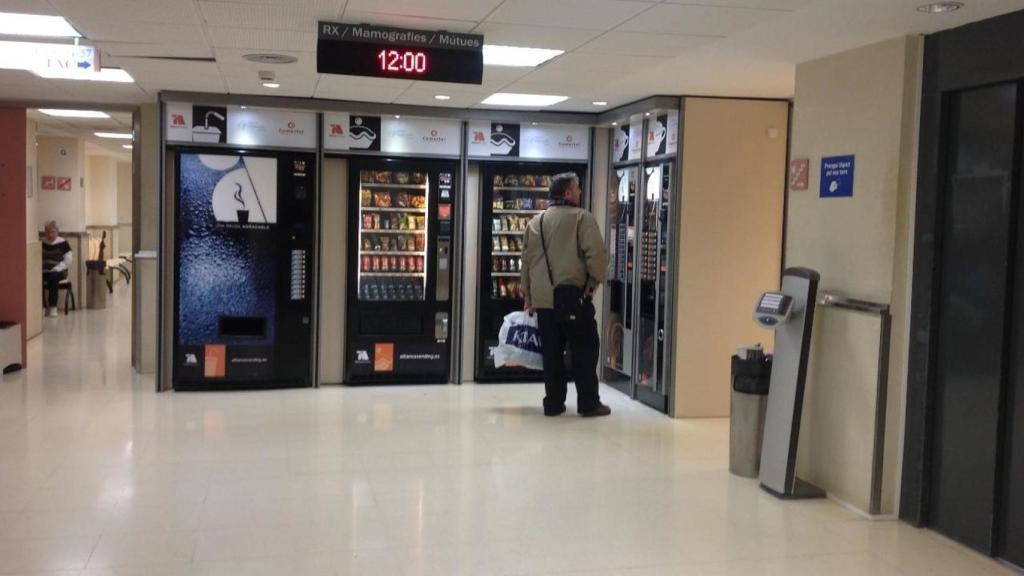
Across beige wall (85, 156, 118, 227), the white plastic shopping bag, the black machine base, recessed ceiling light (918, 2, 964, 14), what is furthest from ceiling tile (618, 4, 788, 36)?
beige wall (85, 156, 118, 227)

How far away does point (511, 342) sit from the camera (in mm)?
7672

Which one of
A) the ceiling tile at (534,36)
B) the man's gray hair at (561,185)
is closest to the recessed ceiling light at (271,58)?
the ceiling tile at (534,36)

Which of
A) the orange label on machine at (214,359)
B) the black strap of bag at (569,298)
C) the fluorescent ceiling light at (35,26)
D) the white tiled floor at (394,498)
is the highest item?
the fluorescent ceiling light at (35,26)

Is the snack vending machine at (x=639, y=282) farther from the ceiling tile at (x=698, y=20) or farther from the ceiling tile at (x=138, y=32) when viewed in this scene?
the ceiling tile at (x=138, y=32)

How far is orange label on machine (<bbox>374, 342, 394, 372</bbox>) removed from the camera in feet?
28.3

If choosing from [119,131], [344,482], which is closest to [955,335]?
[344,482]

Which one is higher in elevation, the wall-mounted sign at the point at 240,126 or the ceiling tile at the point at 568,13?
the ceiling tile at the point at 568,13

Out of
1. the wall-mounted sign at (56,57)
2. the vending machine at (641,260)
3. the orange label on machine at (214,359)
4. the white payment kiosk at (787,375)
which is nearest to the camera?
the white payment kiosk at (787,375)

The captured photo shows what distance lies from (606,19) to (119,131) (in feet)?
30.8

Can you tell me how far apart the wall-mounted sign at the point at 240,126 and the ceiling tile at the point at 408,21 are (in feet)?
10.7

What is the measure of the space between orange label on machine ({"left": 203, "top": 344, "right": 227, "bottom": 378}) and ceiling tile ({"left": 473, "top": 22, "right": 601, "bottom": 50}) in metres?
4.12

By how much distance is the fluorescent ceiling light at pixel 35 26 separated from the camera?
5445 millimetres

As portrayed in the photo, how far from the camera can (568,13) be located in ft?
15.3

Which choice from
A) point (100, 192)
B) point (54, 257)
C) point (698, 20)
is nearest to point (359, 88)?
point (698, 20)
